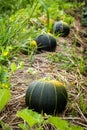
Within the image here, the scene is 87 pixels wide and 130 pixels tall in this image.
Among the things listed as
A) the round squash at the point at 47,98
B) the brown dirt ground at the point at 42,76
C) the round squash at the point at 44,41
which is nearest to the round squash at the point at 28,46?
the brown dirt ground at the point at 42,76

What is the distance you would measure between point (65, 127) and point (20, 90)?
1.11 meters

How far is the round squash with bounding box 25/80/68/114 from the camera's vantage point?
253 cm

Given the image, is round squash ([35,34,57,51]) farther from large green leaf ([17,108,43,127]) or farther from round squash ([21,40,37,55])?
large green leaf ([17,108,43,127])

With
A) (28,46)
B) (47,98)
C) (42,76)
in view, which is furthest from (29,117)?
(28,46)

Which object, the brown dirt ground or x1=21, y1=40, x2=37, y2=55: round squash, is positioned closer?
the brown dirt ground

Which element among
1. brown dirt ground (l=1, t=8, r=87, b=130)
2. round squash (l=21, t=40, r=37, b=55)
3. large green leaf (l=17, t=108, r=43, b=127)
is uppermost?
large green leaf (l=17, t=108, r=43, b=127)

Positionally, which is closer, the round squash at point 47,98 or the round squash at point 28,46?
the round squash at point 47,98

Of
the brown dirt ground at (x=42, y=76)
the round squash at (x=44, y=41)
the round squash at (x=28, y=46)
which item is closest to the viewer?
the brown dirt ground at (x=42, y=76)

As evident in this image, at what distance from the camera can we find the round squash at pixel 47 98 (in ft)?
8.30

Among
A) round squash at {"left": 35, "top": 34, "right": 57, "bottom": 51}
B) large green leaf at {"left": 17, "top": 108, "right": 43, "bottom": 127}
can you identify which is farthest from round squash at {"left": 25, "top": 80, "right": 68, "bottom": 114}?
round squash at {"left": 35, "top": 34, "right": 57, "bottom": 51}

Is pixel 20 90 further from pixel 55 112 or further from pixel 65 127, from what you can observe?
pixel 65 127

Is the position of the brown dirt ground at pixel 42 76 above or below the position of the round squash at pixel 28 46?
below

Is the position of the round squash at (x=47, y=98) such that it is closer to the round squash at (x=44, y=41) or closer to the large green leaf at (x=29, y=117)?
the large green leaf at (x=29, y=117)

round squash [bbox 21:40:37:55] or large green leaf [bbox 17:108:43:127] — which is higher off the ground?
large green leaf [bbox 17:108:43:127]
